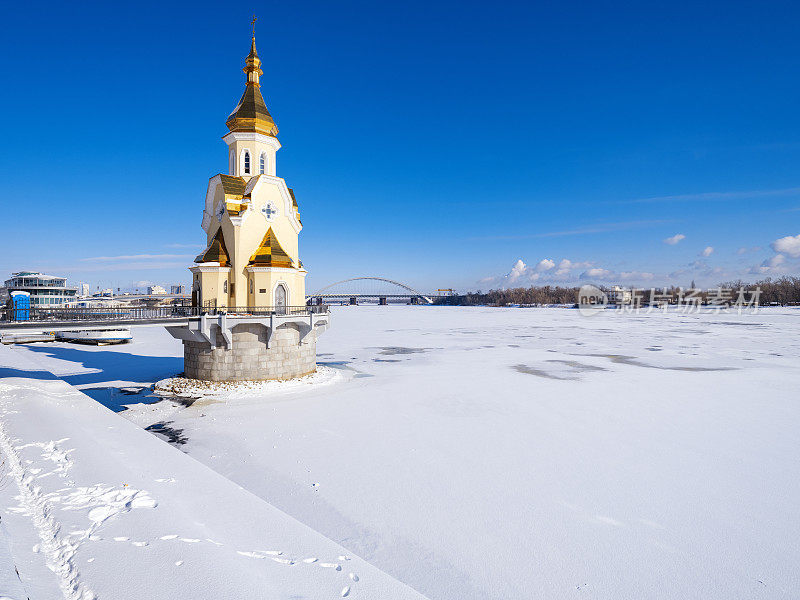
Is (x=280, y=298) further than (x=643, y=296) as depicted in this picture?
No

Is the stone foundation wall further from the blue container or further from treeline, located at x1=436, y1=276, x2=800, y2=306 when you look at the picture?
treeline, located at x1=436, y1=276, x2=800, y2=306

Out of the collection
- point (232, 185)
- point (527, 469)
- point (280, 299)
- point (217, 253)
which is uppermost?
point (232, 185)

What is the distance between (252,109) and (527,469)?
763 inches

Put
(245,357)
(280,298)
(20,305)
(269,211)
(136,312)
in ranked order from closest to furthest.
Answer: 1. (136,312)
2. (245,357)
3. (20,305)
4. (280,298)
5. (269,211)

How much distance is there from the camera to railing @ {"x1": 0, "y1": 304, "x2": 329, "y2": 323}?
14.2 metres

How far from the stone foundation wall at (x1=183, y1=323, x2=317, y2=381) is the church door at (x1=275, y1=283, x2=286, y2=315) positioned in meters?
0.92

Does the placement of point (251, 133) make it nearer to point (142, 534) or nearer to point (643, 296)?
point (142, 534)

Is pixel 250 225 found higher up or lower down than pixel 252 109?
lower down

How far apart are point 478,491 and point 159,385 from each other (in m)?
15.2

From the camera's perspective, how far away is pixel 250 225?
1897 cm

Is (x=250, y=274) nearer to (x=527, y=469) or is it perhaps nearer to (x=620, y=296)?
(x=527, y=469)

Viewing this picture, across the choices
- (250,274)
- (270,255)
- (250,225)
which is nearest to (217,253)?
(250,274)

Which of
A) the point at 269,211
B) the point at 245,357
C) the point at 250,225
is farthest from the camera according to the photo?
the point at 269,211

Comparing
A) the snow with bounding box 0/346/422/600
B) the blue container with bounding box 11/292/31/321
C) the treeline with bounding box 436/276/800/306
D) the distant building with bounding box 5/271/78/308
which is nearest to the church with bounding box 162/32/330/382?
the blue container with bounding box 11/292/31/321
